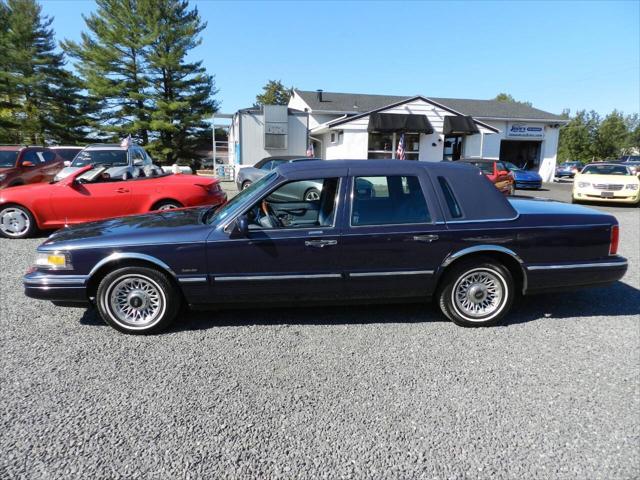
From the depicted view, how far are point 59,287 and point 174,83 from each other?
113 ft

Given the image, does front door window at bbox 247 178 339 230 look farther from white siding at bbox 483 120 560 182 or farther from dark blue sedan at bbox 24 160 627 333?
white siding at bbox 483 120 560 182

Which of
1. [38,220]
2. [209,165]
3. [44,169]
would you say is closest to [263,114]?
[44,169]

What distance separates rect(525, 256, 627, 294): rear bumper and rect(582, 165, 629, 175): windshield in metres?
12.1

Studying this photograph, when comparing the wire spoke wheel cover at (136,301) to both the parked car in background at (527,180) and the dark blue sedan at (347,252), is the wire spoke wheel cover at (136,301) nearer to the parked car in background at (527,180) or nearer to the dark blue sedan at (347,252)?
the dark blue sedan at (347,252)

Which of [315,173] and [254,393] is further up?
[315,173]

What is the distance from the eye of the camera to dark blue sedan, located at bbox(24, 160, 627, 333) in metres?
3.59

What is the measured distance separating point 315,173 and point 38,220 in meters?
6.14

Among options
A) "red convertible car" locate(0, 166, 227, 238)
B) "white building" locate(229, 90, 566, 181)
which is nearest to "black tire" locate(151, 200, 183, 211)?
"red convertible car" locate(0, 166, 227, 238)

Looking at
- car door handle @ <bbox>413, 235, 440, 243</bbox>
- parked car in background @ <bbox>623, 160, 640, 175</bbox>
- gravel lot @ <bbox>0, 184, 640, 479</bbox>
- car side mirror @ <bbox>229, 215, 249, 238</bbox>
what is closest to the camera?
gravel lot @ <bbox>0, 184, 640, 479</bbox>

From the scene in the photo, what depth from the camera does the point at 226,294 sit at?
3676 millimetres

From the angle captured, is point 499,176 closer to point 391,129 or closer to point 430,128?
point 391,129

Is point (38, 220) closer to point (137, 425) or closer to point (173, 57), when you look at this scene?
point (137, 425)

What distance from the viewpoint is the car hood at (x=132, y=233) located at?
3.58 m

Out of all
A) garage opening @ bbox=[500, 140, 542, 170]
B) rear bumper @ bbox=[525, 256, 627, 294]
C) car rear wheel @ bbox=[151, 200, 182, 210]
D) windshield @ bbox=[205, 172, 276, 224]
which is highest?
garage opening @ bbox=[500, 140, 542, 170]
